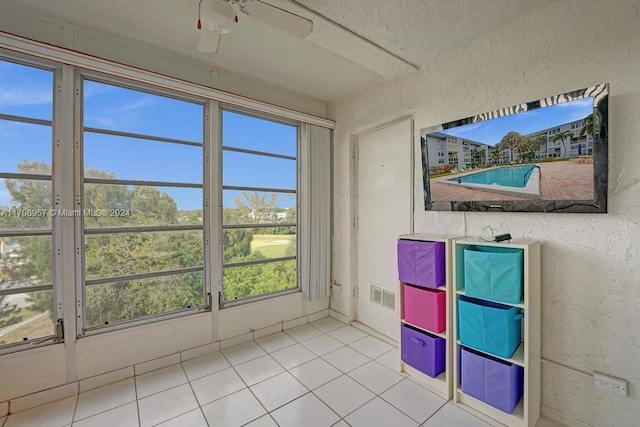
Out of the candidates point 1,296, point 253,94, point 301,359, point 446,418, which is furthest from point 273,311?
point 253,94

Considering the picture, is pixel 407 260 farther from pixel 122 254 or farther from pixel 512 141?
pixel 122 254

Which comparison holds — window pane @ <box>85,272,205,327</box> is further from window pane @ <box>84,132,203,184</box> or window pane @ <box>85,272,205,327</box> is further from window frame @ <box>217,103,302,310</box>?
window pane @ <box>84,132,203,184</box>

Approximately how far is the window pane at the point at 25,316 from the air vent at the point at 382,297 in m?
2.77

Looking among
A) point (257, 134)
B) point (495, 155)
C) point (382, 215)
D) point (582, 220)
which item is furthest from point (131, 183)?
point (582, 220)

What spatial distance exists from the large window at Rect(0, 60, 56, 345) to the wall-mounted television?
2934mm

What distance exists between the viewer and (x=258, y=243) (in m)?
2.89

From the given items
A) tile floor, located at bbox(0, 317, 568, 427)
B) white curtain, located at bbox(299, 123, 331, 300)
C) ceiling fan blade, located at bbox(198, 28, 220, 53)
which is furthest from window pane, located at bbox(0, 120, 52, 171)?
white curtain, located at bbox(299, 123, 331, 300)

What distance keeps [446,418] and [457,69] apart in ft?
8.31

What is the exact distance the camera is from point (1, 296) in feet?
5.85

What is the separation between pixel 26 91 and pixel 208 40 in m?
1.43

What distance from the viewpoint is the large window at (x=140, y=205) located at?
207 cm

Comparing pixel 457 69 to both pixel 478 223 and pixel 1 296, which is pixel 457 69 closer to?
pixel 478 223

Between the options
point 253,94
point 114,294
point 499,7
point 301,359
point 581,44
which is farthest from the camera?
point 253,94

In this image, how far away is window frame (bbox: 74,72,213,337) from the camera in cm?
198
